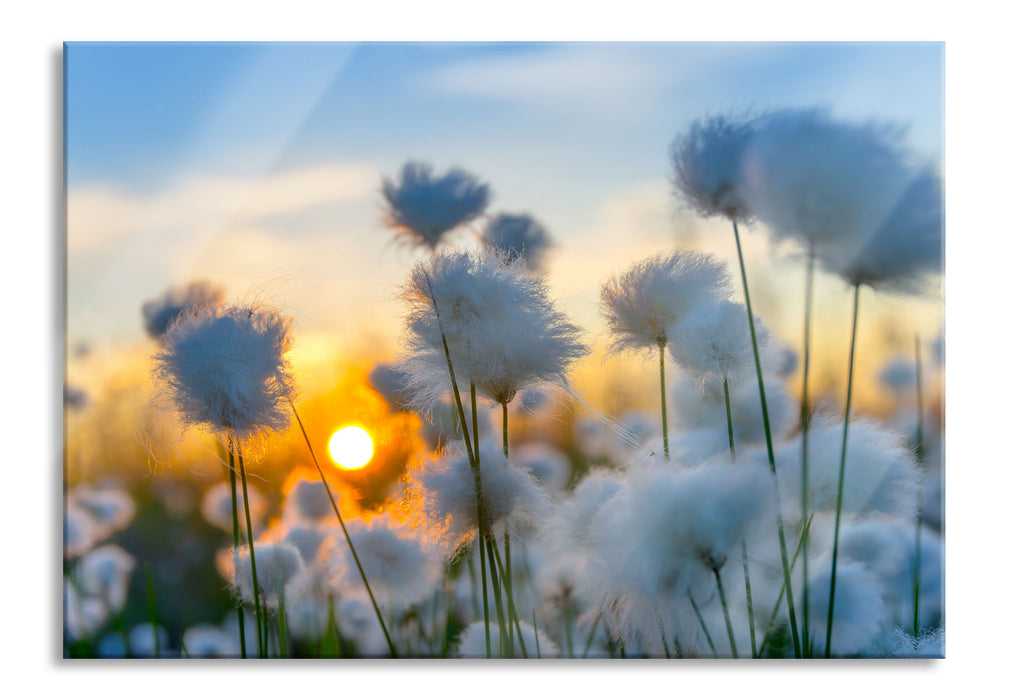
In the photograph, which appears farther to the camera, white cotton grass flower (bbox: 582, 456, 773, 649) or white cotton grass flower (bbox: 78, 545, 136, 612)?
white cotton grass flower (bbox: 78, 545, 136, 612)

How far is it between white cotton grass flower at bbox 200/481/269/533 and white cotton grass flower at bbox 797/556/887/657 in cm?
98

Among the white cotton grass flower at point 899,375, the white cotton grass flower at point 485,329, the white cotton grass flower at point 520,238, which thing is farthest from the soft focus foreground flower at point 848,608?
the white cotton grass flower at point 520,238

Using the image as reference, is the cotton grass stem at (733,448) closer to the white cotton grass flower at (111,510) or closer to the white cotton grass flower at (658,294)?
the white cotton grass flower at (658,294)

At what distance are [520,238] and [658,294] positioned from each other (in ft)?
0.87

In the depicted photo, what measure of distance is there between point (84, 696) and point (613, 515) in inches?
40.9

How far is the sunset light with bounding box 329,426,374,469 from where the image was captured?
1738mm

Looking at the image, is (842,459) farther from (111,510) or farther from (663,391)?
(111,510)

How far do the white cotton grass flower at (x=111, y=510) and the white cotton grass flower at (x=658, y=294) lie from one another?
36.3 inches

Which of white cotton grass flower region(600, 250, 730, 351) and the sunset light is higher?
white cotton grass flower region(600, 250, 730, 351)

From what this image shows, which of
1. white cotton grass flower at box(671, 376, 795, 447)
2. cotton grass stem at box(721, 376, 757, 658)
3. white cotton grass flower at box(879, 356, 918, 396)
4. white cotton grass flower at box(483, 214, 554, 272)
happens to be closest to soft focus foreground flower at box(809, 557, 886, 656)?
cotton grass stem at box(721, 376, 757, 658)

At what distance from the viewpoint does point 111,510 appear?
5.71ft

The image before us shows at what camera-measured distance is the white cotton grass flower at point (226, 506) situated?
68.3 inches

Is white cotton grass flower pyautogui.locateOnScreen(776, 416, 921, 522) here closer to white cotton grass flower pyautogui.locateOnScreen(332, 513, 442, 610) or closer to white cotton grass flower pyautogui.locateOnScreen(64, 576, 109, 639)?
white cotton grass flower pyautogui.locateOnScreen(332, 513, 442, 610)
